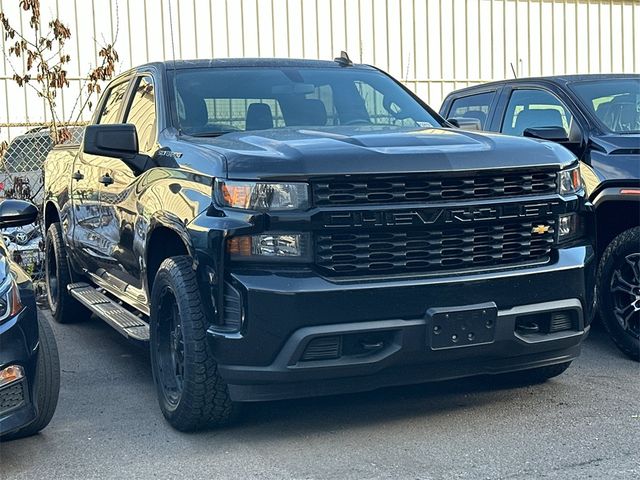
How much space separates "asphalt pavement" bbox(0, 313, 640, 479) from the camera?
13.8ft

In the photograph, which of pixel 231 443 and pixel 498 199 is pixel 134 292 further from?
pixel 498 199

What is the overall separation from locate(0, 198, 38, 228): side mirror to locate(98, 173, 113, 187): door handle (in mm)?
1094

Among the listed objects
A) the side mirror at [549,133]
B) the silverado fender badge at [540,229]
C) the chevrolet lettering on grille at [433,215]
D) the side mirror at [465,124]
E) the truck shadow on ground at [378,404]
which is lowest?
the truck shadow on ground at [378,404]

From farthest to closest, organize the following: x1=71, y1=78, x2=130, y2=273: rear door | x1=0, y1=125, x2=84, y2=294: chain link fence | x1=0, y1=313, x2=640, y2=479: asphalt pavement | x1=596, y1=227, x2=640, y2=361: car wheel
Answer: x1=0, y1=125, x2=84, y2=294: chain link fence → x1=71, y1=78, x2=130, y2=273: rear door → x1=596, y1=227, x2=640, y2=361: car wheel → x1=0, y1=313, x2=640, y2=479: asphalt pavement

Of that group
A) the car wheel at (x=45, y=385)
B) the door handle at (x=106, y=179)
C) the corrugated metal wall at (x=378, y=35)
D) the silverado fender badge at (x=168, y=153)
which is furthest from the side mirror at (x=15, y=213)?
the corrugated metal wall at (x=378, y=35)

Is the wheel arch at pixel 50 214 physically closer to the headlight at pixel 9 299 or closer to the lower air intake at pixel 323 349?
the headlight at pixel 9 299

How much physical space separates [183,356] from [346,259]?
3.01 ft

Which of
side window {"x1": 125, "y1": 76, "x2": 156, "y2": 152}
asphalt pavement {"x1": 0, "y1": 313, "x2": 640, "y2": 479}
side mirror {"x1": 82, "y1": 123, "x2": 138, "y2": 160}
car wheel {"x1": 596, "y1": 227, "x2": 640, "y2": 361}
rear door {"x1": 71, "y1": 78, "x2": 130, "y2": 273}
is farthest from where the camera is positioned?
rear door {"x1": 71, "y1": 78, "x2": 130, "y2": 273}

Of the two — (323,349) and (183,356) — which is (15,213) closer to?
(183,356)

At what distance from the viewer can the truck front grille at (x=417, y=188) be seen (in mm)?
4320

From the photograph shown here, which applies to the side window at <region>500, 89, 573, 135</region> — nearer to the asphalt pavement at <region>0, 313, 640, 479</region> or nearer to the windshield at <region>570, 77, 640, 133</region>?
the windshield at <region>570, 77, 640, 133</region>

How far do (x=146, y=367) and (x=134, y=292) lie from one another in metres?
0.76

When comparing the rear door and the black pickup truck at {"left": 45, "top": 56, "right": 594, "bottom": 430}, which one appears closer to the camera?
the black pickup truck at {"left": 45, "top": 56, "right": 594, "bottom": 430}

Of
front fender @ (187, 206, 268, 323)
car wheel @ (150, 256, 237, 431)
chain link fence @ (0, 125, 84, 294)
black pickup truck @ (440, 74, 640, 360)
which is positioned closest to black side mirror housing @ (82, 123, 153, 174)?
car wheel @ (150, 256, 237, 431)
